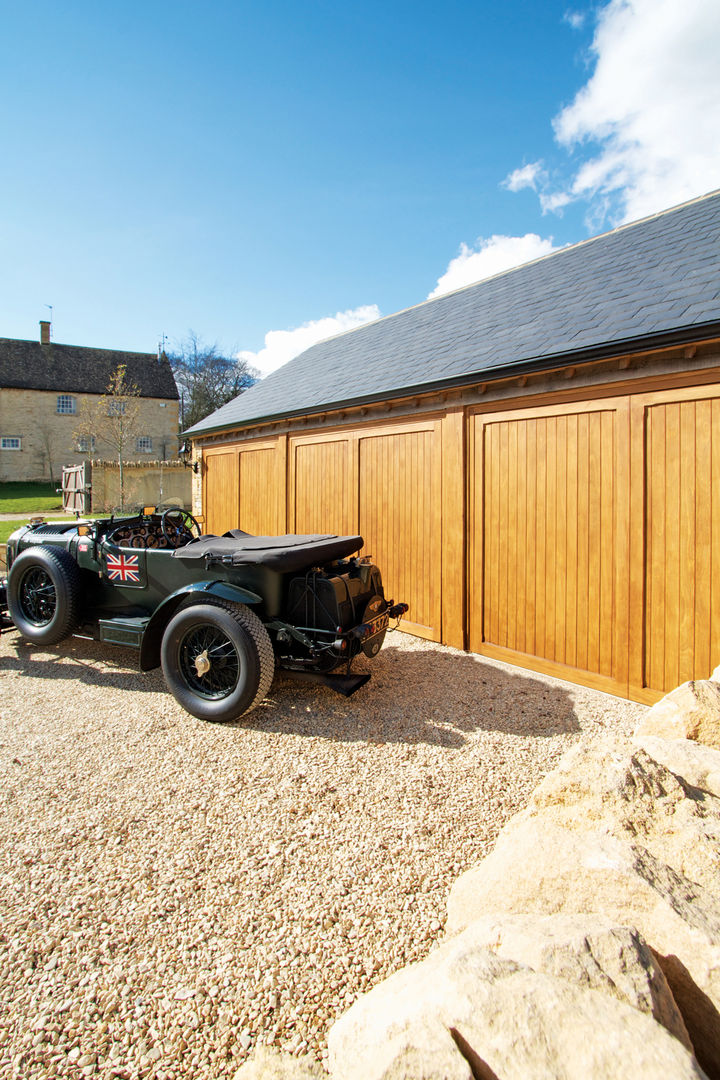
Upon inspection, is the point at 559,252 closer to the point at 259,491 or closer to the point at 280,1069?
the point at 259,491

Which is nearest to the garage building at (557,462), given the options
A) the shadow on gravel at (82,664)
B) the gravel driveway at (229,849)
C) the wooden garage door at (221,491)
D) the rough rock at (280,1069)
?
the gravel driveway at (229,849)

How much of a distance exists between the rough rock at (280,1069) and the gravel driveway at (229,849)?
0.20m

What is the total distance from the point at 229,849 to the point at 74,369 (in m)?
35.9

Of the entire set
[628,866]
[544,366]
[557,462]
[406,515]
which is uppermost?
[544,366]

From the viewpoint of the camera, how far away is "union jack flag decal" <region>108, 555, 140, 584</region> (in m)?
4.79

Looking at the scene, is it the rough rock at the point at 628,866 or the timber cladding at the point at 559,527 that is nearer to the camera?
the rough rock at the point at 628,866

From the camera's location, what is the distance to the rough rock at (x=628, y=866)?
143cm

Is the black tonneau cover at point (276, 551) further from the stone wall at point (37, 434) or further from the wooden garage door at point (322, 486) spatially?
the stone wall at point (37, 434)

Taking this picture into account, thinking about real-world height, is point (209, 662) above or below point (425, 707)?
above

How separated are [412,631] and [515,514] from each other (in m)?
2.11

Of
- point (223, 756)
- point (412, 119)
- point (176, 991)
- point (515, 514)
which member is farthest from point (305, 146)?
point (176, 991)

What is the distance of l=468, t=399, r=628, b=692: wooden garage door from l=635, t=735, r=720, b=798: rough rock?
2.06 metres

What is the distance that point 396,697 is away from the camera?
4.56 metres

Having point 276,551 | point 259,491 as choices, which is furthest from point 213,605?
point 259,491
